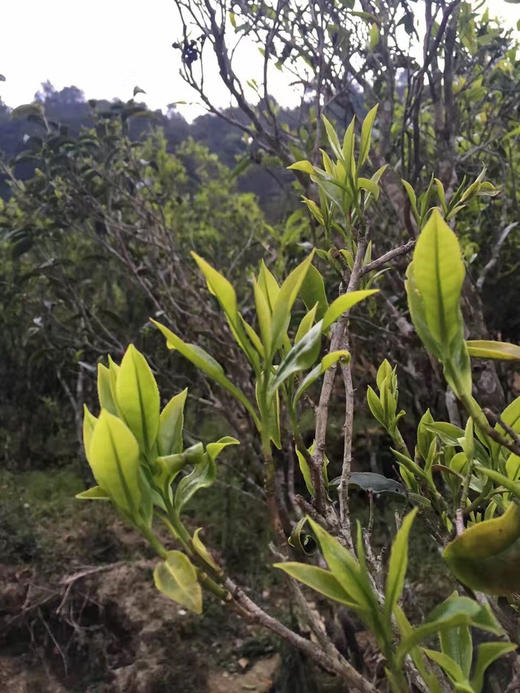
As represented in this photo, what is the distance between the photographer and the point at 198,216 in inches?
210

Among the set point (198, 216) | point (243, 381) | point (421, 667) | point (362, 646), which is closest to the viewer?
point (421, 667)

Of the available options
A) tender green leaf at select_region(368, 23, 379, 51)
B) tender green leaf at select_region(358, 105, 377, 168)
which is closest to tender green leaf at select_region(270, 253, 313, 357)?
tender green leaf at select_region(358, 105, 377, 168)

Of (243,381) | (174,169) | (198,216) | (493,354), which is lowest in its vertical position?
(243,381)

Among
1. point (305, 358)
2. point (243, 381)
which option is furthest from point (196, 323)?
point (305, 358)

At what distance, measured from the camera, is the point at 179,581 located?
41 centimetres

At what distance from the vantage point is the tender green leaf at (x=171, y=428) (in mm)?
494

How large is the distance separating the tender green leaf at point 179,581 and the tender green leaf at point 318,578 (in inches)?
2.3

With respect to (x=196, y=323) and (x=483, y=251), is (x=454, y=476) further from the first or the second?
(x=483, y=251)

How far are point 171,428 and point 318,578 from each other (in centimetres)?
17

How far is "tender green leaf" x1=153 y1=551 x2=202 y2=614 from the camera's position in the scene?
0.40m

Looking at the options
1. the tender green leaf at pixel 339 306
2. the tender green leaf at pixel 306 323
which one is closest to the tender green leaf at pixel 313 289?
the tender green leaf at pixel 306 323

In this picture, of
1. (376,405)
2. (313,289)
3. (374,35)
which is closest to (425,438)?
(376,405)

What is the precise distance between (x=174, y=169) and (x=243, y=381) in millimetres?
3411

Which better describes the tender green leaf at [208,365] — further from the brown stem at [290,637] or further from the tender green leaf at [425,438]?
the tender green leaf at [425,438]
